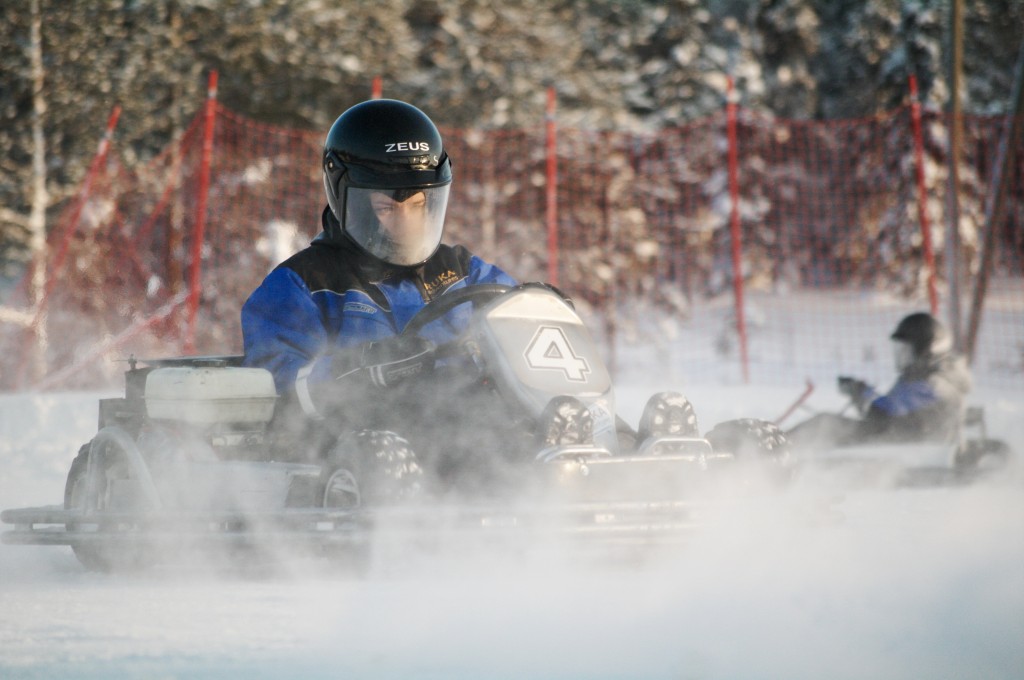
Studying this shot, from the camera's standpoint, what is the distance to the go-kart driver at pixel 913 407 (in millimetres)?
6664

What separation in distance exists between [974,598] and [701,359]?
40.7ft

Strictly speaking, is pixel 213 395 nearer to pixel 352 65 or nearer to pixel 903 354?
pixel 903 354

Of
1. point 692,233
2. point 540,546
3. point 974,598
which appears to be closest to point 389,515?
point 540,546

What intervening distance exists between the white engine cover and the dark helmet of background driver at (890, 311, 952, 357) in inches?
164

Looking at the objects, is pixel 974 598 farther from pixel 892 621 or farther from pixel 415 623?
pixel 415 623

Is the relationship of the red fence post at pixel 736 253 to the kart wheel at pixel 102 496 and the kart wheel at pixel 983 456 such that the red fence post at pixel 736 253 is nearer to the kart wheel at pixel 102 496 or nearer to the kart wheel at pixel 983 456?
the kart wheel at pixel 983 456

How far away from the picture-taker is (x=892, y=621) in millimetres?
2930

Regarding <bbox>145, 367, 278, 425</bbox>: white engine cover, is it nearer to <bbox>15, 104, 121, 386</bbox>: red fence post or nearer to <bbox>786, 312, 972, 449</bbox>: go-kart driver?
<bbox>786, 312, 972, 449</bbox>: go-kart driver

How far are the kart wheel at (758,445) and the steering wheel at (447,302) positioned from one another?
0.80 meters

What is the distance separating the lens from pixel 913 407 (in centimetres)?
674

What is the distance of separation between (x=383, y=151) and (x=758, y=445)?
1.62 meters

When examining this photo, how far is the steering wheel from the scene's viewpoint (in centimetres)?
399

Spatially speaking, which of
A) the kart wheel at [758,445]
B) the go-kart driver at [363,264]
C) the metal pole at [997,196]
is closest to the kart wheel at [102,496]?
the go-kart driver at [363,264]

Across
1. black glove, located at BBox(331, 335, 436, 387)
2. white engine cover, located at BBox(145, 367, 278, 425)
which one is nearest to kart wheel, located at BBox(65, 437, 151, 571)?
white engine cover, located at BBox(145, 367, 278, 425)
